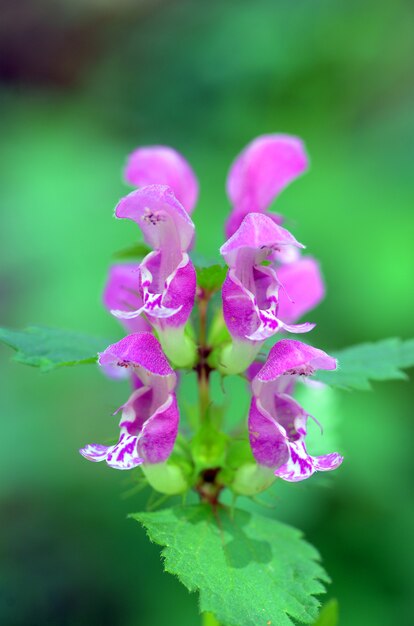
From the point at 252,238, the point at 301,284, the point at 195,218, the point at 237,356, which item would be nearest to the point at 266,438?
the point at 237,356

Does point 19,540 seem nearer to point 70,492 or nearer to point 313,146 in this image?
point 70,492

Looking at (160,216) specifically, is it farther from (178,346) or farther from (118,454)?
(118,454)

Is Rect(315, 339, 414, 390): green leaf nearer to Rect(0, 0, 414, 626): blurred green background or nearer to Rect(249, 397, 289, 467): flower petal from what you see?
Rect(249, 397, 289, 467): flower petal

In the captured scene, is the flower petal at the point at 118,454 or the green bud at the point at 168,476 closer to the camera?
the flower petal at the point at 118,454

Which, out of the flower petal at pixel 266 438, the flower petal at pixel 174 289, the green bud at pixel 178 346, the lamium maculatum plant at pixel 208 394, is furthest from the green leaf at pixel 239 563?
the flower petal at pixel 174 289

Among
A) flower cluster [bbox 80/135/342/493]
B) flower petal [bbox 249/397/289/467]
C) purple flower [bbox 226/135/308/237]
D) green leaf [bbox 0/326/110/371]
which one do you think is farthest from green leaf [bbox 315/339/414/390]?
green leaf [bbox 0/326/110/371]

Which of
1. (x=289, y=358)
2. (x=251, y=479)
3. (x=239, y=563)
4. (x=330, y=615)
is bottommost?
(x=330, y=615)

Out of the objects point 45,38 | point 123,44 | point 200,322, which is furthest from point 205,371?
point 45,38

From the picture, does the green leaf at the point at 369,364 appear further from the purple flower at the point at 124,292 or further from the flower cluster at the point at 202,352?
the purple flower at the point at 124,292
